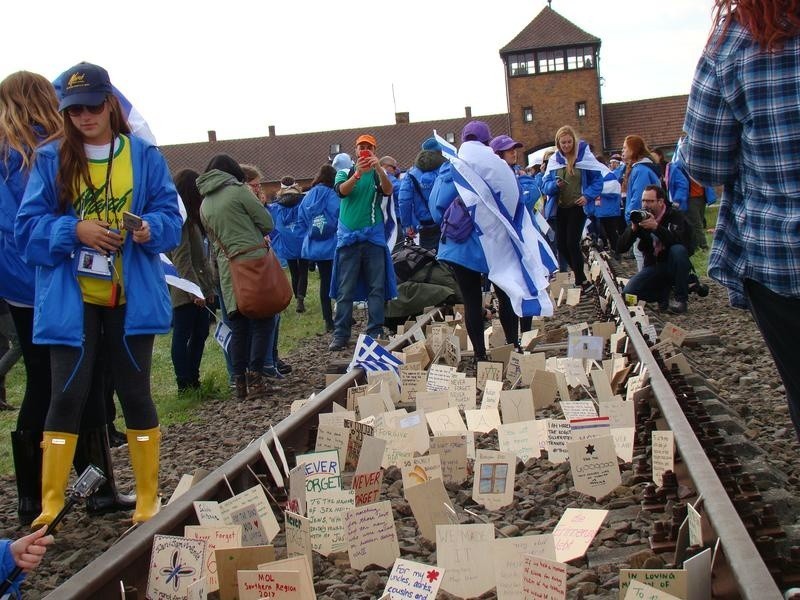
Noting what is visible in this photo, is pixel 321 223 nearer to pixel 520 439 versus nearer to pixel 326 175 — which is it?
pixel 326 175

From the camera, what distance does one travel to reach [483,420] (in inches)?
218

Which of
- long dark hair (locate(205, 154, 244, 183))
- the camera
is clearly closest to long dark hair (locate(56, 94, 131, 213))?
long dark hair (locate(205, 154, 244, 183))

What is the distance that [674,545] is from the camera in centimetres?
321

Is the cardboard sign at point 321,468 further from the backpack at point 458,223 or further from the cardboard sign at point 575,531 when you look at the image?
the backpack at point 458,223

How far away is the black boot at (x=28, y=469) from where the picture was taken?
4.59 metres

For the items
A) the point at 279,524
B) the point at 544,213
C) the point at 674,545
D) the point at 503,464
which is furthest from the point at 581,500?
the point at 544,213

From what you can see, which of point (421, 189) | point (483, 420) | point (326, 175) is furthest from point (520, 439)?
point (326, 175)

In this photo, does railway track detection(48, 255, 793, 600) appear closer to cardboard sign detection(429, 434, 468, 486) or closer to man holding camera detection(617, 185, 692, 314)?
cardboard sign detection(429, 434, 468, 486)

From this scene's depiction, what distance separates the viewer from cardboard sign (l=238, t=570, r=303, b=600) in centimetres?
279

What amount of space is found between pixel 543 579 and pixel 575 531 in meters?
0.83

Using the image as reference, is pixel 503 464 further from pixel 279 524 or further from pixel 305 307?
pixel 305 307

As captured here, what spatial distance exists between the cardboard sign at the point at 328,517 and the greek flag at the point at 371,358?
3.41 meters

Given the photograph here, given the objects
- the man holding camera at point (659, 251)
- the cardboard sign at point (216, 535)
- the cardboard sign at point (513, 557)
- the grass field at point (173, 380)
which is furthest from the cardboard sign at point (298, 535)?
the man holding camera at point (659, 251)

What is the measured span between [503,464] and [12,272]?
2.21 metres
